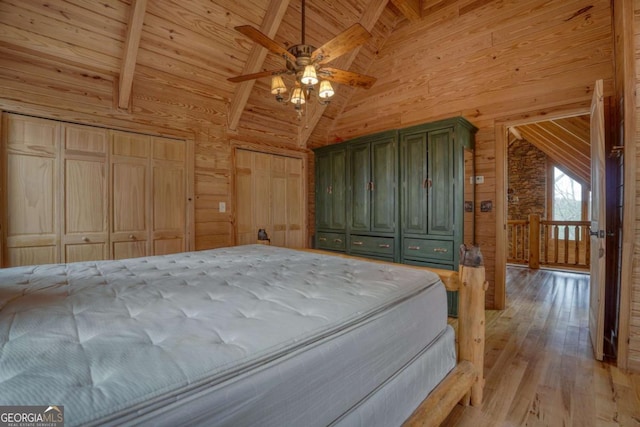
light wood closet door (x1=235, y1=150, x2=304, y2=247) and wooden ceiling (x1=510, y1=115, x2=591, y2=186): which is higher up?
wooden ceiling (x1=510, y1=115, x2=591, y2=186)

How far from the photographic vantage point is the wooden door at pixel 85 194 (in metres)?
2.70

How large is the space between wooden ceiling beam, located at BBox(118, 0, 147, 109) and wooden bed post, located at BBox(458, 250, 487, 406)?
3272mm

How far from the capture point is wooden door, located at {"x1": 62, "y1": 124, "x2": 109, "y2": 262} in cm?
270

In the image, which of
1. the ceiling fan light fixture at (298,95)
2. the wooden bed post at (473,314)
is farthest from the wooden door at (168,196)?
the wooden bed post at (473,314)

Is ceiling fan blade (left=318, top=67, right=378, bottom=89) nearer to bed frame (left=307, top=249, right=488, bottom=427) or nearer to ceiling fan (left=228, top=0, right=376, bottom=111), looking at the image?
ceiling fan (left=228, top=0, right=376, bottom=111)

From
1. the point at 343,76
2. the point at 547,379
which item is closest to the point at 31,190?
the point at 343,76

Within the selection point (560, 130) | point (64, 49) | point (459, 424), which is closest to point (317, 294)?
point (459, 424)

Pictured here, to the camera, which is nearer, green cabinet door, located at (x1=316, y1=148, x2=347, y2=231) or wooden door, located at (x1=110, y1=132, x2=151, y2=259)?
wooden door, located at (x1=110, y1=132, x2=151, y2=259)

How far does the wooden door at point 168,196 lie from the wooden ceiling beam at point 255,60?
30.2 inches

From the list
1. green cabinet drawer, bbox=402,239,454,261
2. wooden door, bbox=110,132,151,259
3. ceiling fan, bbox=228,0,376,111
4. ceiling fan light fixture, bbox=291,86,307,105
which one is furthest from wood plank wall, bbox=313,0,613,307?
wooden door, bbox=110,132,151,259

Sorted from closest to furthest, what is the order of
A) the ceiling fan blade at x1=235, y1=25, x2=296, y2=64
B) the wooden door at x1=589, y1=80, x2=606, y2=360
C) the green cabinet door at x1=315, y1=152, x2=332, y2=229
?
1. the ceiling fan blade at x1=235, y1=25, x2=296, y2=64
2. the wooden door at x1=589, y1=80, x2=606, y2=360
3. the green cabinet door at x1=315, y1=152, x2=332, y2=229

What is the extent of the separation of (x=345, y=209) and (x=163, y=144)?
7.95 feet

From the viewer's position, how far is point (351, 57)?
3.95m

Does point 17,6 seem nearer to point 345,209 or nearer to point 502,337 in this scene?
point 345,209
